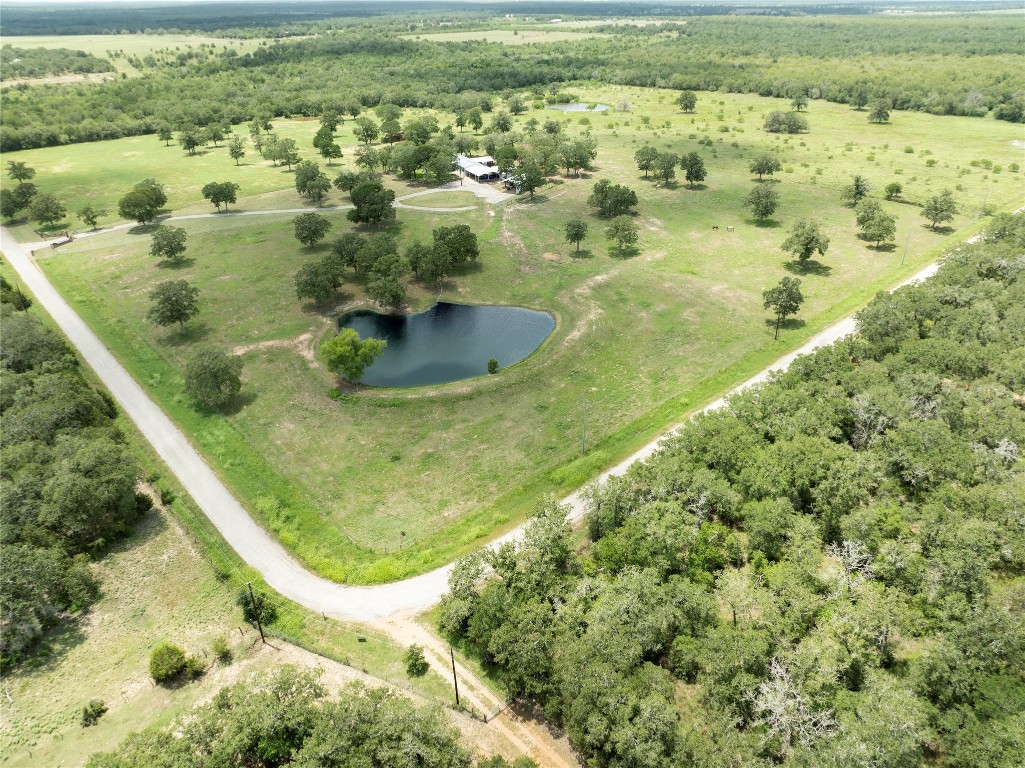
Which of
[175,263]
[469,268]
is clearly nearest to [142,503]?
[469,268]

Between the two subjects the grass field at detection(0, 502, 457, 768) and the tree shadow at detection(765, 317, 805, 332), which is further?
the tree shadow at detection(765, 317, 805, 332)

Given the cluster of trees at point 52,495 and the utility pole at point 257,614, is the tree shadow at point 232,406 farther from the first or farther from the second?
the utility pole at point 257,614

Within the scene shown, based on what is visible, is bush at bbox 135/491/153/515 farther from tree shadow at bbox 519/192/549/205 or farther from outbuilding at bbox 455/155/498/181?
outbuilding at bbox 455/155/498/181

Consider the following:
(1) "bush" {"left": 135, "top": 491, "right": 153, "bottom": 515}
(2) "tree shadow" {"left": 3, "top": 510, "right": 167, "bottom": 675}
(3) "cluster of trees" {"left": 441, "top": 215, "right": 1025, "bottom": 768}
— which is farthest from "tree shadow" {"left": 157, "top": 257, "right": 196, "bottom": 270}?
(3) "cluster of trees" {"left": 441, "top": 215, "right": 1025, "bottom": 768}

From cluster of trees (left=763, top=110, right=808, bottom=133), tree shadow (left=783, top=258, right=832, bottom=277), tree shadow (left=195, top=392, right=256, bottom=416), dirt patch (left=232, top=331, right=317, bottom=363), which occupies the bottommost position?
tree shadow (left=195, top=392, right=256, bottom=416)

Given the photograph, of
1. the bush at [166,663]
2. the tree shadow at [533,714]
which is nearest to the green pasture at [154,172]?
the bush at [166,663]

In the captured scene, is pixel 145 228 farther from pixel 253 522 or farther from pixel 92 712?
pixel 92 712
